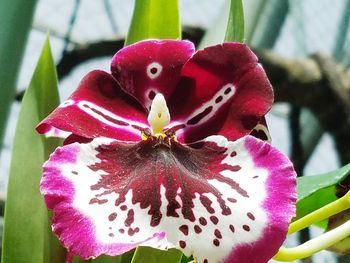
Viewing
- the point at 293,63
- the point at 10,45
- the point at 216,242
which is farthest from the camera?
the point at 293,63

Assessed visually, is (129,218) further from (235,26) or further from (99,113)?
(235,26)

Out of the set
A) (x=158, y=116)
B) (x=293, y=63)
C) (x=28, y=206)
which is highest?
(x=293, y=63)

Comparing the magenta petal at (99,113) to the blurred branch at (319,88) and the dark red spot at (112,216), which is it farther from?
the blurred branch at (319,88)

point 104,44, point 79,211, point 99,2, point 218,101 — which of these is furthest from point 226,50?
point 99,2

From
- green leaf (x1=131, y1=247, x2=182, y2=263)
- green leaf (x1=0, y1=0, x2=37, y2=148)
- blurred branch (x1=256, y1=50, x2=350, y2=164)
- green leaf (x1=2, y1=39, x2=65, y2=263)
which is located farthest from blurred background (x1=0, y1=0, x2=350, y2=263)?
green leaf (x1=131, y1=247, x2=182, y2=263)

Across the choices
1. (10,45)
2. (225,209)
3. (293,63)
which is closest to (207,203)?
(225,209)
